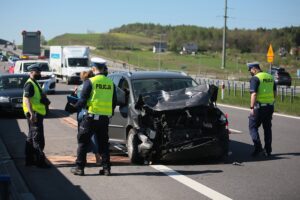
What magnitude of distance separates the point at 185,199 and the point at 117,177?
5.79 feet

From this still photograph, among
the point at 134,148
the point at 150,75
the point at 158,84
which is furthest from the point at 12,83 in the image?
the point at 134,148

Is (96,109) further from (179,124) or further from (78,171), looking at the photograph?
(179,124)

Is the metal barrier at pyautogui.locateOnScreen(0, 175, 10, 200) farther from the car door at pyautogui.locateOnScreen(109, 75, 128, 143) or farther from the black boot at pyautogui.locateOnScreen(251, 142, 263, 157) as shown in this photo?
the black boot at pyautogui.locateOnScreen(251, 142, 263, 157)

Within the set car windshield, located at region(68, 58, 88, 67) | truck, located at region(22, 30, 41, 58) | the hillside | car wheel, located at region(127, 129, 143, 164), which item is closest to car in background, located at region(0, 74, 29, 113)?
car wheel, located at region(127, 129, 143, 164)

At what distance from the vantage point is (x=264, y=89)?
1058 centimetres

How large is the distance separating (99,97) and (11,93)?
400 inches

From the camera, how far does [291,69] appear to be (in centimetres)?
7462

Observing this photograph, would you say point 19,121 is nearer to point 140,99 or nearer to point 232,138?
point 232,138

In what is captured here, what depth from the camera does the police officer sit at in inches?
355

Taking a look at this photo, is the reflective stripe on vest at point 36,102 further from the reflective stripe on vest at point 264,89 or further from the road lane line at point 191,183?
the reflective stripe on vest at point 264,89

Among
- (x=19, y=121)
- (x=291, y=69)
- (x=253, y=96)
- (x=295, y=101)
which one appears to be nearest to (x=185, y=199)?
(x=253, y=96)

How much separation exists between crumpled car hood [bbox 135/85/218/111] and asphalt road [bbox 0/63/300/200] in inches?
42.0

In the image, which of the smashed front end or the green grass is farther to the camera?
the green grass

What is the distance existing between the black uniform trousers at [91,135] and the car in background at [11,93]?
9614 millimetres
